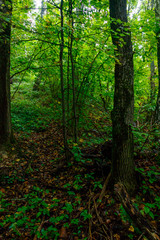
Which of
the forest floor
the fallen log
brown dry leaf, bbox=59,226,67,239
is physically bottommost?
brown dry leaf, bbox=59,226,67,239

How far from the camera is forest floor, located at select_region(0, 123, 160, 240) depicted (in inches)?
89.2

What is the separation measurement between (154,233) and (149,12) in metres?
6.08

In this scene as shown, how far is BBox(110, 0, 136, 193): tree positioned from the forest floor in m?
0.36

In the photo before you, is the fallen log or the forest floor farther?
the forest floor

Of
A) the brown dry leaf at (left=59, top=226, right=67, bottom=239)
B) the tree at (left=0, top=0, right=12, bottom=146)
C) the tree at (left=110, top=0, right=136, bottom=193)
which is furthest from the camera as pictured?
the tree at (left=0, top=0, right=12, bottom=146)

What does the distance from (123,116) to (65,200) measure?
7.27 ft

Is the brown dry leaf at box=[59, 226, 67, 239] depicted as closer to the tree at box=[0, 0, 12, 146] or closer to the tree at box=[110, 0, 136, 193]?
the tree at box=[110, 0, 136, 193]

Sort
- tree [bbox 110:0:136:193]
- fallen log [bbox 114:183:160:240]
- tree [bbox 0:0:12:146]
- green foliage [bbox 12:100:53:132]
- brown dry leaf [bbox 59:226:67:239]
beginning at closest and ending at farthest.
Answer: fallen log [bbox 114:183:160:240]
brown dry leaf [bbox 59:226:67:239]
tree [bbox 110:0:136:193]
tree [bbox 0:0:12:146]
green foliage [bbox 12:100:53:132]

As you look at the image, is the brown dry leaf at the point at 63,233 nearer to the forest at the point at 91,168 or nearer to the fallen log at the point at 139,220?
the forest at the point at 91,168

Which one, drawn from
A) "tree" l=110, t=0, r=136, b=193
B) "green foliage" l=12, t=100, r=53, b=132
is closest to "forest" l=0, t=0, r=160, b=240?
"tree" l=110, t=0, r=136, b=193

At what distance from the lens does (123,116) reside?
102 inches

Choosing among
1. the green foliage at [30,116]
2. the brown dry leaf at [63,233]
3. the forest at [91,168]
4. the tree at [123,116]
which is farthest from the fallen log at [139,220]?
the green foliage at [30,116]

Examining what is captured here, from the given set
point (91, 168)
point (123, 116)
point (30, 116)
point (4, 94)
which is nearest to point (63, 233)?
point (91, 168)

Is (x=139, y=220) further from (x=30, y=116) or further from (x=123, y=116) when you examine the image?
(x=30, y=116)
